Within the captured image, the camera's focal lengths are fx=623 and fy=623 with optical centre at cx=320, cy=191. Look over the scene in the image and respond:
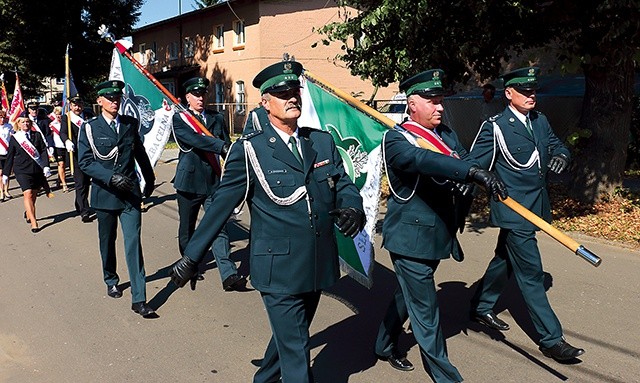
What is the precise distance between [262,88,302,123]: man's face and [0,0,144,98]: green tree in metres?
30.7

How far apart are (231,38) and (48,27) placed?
29.5 ft

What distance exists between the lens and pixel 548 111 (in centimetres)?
1620

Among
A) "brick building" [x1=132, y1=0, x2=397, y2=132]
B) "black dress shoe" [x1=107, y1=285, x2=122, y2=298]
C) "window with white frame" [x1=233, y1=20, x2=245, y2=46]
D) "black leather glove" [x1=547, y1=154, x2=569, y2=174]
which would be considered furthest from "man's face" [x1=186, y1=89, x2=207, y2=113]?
"window with white frame" [x1=233, y1=20, x2=245, y2=46]

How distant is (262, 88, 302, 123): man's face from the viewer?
3.30 meters

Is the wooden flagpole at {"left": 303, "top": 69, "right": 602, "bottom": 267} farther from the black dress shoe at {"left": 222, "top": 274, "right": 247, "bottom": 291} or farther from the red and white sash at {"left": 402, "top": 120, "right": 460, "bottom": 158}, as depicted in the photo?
the black dress shoe at {"left": 222, "top": 274, "right": 247, "bottom": 291}

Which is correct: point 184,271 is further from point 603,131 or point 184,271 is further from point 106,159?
point 603,131

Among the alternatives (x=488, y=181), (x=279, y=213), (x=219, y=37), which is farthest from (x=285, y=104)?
(x=219, y=37)

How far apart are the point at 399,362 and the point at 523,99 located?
2128 millimetres

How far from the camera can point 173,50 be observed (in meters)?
38.2

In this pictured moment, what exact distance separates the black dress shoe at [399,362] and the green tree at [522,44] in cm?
486

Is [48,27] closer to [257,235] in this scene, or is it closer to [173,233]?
[173,233]

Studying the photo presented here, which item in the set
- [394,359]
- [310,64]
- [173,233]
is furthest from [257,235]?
[310,64]

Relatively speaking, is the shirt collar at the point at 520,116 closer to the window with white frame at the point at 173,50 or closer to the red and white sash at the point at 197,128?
the red and white sash at the point at 197,128

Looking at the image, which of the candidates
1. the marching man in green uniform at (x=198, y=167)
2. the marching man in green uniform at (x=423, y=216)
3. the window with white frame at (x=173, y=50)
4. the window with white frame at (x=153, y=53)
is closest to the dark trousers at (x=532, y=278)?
the marching man in green uniform at (x=423, y=216)
